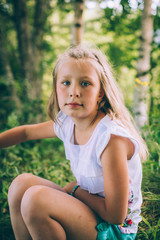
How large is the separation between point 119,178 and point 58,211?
15.2 inches

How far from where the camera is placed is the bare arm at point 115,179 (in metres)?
1.03

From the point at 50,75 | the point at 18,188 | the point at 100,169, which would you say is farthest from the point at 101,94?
the point at 18,188

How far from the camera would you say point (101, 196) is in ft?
4.26

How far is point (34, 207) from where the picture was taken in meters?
1.05

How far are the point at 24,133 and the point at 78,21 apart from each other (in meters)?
2.09

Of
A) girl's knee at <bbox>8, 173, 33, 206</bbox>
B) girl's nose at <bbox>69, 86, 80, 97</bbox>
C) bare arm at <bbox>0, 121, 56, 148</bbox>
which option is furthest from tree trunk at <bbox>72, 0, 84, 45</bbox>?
girl's knee at <bbox>8, 173, 33, 206</bbox>

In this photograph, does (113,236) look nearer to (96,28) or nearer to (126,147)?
(126,147)

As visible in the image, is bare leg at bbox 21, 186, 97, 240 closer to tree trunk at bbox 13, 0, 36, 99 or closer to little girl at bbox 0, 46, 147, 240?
little girl at bbox 0, 46, 147, 240

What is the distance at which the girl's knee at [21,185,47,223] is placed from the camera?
3.43 feet

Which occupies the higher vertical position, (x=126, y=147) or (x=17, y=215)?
(x=126, y=147)

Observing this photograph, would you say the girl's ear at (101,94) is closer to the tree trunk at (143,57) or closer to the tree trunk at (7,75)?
the tree trunk at (143,57)

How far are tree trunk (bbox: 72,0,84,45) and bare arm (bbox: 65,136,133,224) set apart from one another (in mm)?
2231

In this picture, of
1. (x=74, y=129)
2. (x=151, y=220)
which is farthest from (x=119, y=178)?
(x=151, y=220)

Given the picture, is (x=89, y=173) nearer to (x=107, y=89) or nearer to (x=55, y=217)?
(x=55, y=217)
